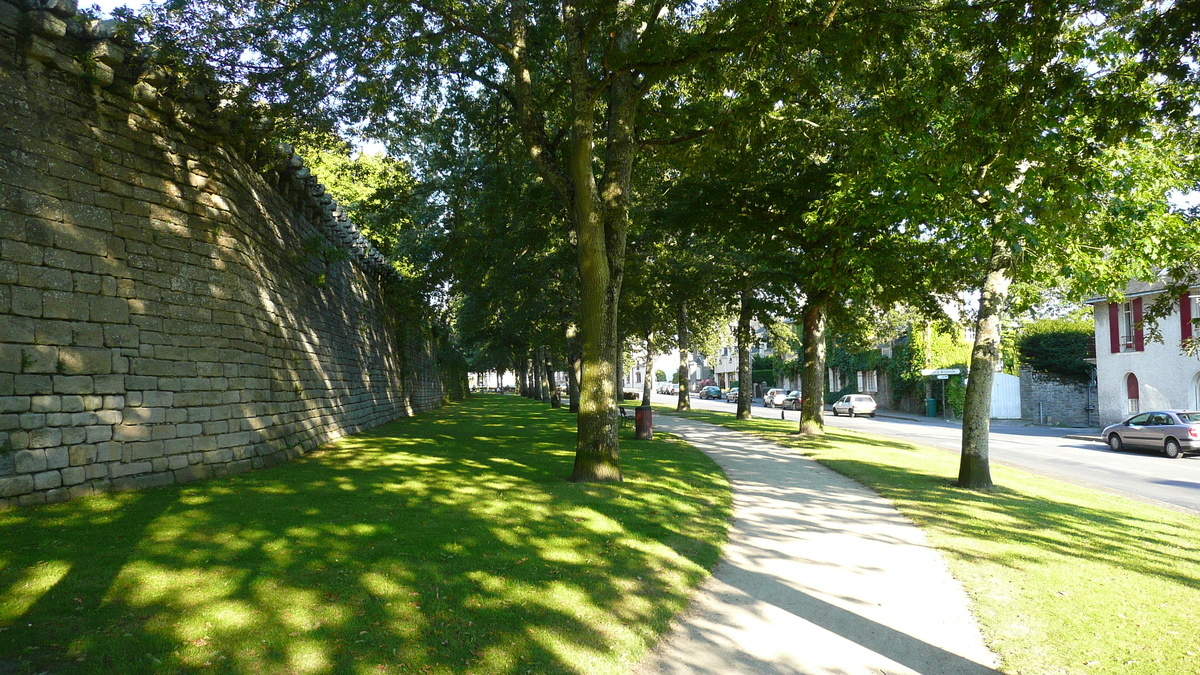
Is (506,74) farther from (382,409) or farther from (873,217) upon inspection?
(382,409)

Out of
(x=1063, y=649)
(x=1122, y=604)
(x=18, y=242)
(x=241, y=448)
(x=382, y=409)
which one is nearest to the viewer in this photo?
(x=1063, y=649)

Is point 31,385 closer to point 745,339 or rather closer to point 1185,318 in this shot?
point 745,339

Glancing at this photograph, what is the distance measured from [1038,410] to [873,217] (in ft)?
100

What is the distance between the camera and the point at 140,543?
19.4 ft

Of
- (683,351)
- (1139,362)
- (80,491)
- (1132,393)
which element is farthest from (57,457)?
(1132,393)

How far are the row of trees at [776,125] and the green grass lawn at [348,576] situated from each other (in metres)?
3.06

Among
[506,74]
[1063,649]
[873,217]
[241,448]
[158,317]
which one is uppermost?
[506,74]

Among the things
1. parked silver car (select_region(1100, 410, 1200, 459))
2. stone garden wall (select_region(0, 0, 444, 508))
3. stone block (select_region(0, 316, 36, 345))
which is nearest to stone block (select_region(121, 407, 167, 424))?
→ stone garden wall (select_region(0, 0, 444, 508))

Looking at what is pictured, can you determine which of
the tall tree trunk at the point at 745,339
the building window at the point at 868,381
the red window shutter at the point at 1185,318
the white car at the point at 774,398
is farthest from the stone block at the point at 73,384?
the building window at the point at 868,381

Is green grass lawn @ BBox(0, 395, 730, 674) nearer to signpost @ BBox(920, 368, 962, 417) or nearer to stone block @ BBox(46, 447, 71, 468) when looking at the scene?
stone block @ BBox(46, 447, 71, 468)

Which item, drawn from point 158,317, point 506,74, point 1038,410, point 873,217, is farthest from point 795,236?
point 1038,410

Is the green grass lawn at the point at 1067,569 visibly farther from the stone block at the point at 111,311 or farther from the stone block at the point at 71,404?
the stone block at the point at 111,311

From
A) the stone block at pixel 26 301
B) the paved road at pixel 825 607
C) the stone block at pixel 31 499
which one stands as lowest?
the paved road at pixel 825 607

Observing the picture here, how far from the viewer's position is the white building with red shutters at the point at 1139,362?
88.2 ft
